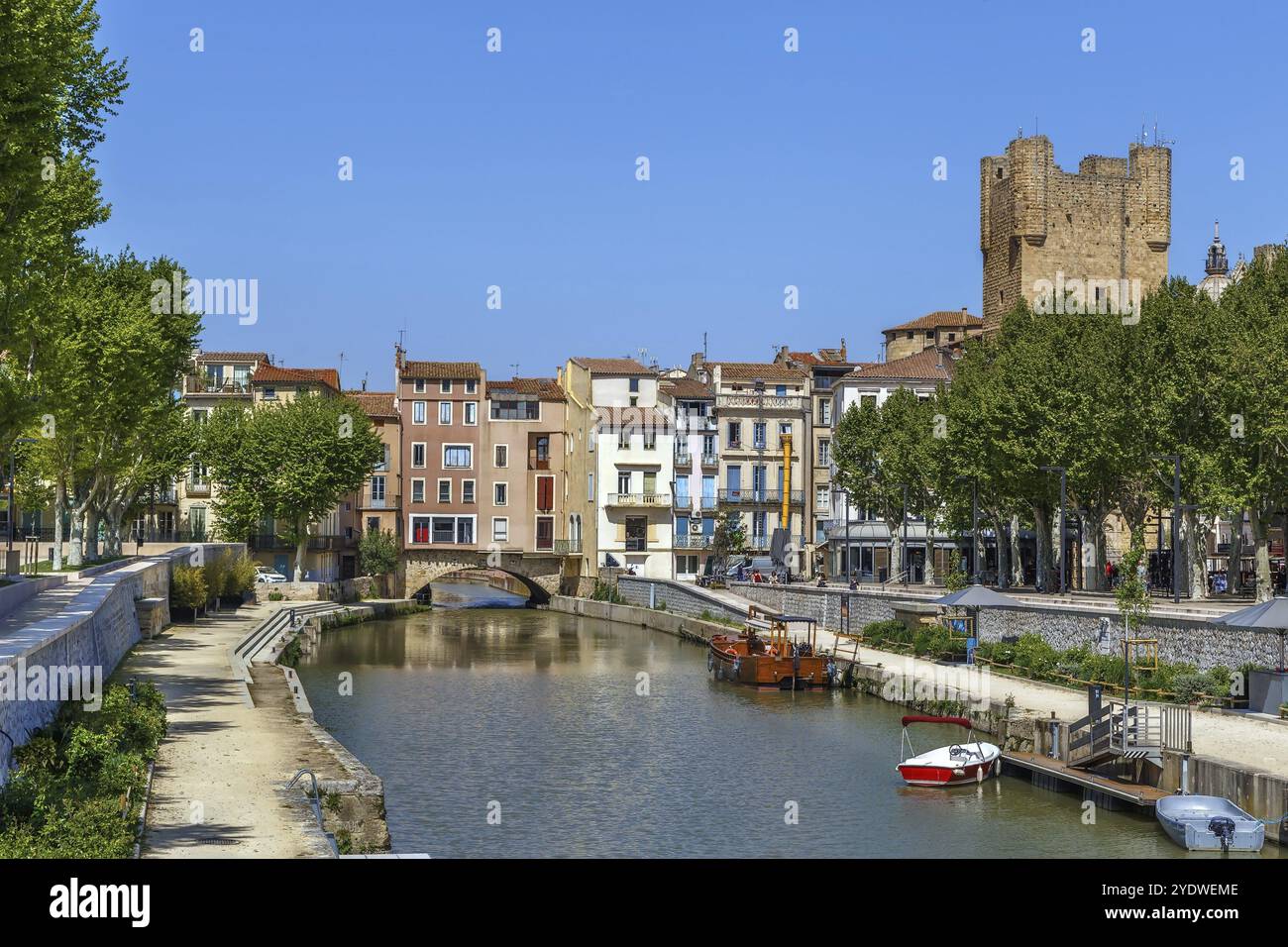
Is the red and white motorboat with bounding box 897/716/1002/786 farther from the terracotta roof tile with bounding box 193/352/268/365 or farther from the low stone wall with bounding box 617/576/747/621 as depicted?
the terracotta roof tile with bounding box 193/352/268/365

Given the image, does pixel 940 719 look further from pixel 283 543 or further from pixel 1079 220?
pixel 1079 220

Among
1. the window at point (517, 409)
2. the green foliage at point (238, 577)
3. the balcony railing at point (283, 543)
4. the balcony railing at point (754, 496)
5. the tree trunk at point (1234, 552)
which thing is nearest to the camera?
the tree trunk at point (1234, 552)

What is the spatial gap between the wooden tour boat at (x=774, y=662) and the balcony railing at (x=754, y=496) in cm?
3850

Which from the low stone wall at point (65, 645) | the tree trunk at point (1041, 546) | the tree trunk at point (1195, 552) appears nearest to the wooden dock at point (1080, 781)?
the low stone wall at point (65, 645)

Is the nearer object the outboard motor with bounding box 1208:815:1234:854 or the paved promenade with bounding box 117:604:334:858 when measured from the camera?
the paved promenade with bounding box 117:604:334:858

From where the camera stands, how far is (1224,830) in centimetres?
2828

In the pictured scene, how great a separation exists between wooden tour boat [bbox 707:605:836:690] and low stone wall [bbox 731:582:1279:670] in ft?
20.3

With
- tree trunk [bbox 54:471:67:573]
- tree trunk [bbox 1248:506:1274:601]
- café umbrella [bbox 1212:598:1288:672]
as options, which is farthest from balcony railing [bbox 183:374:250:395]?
café umbrella [bbox 1212:598:1288:672]

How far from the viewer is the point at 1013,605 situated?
185 feet

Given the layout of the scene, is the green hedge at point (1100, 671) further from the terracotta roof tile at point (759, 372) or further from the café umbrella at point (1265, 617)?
the terracotta roof tile at point (759, 372)

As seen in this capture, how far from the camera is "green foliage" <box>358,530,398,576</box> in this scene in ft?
344

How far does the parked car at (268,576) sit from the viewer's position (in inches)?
3642

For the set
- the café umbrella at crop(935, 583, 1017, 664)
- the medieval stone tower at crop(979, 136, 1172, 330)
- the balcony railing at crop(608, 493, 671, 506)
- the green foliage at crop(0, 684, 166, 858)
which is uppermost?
the medieval stone tower at crop(979, 136, 1172, 330)
